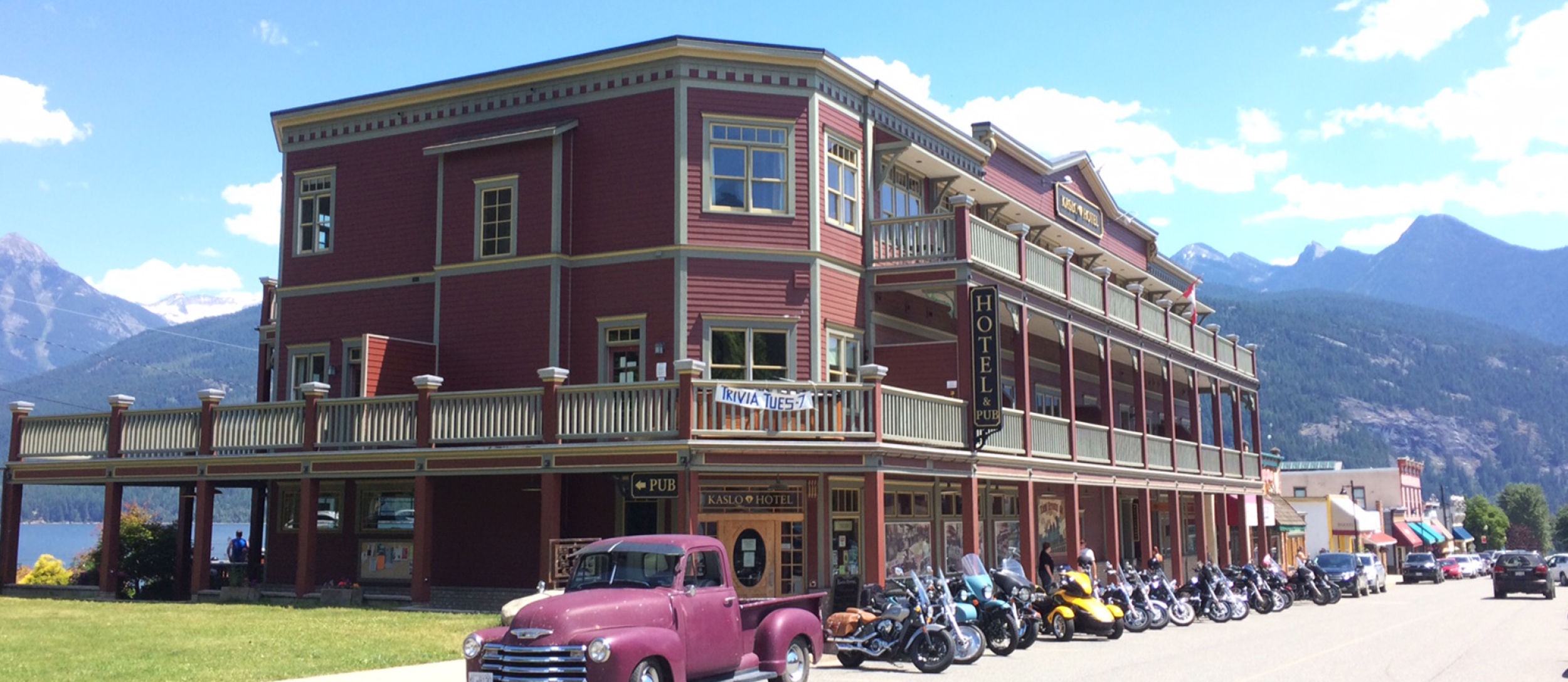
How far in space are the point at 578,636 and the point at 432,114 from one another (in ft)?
64.6

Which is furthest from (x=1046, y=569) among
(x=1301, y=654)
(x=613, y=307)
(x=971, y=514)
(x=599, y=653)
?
(x=599, y=653)

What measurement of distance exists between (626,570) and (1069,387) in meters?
19.2

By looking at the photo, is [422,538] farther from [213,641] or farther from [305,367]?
[305,367]

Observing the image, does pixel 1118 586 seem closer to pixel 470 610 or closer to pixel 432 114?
pixel 470 610

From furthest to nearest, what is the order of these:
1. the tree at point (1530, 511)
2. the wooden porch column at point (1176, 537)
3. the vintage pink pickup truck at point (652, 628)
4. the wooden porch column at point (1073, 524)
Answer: the tree at point (1530, 511) < the wooden porch column at point (1176, 537) < the wooden porch column at point (1073, 524) < the vintage pink pickup truck at point (652, 628)

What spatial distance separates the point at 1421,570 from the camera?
62906 mm

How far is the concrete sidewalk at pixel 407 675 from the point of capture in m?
15.6

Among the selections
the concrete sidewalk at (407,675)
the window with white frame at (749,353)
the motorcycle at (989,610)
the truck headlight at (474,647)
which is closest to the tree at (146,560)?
the window with white frame at (749,353)

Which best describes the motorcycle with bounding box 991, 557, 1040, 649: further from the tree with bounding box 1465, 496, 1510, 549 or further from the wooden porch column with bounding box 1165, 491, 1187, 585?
the tree with bounding box 1465, 496, 1510, 549

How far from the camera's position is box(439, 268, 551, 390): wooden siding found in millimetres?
27562

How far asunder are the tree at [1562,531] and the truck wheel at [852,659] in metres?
160

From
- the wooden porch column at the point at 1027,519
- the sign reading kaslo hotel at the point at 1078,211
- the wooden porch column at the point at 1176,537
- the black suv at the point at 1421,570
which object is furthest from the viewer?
the black suv at the point at 1421,570

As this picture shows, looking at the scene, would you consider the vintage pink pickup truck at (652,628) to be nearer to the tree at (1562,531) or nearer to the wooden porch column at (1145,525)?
the wooden porch column at (1145,525)

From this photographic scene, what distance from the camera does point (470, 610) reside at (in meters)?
24.6
